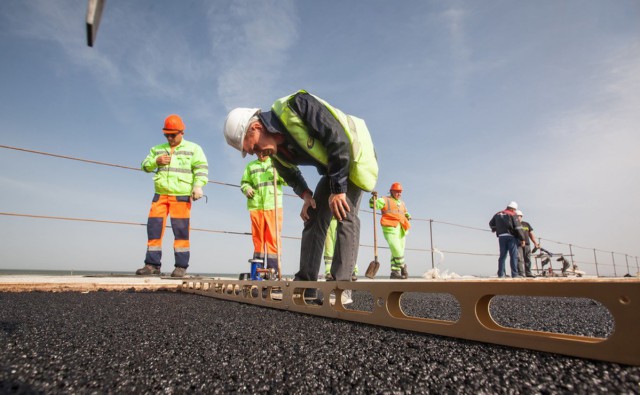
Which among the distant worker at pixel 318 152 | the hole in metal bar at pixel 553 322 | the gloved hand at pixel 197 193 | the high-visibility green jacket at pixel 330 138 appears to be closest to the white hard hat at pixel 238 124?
the distant worker at pixel 318 152

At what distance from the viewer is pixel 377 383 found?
653 mm

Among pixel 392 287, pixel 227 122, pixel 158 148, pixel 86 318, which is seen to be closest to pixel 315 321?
pixel 392 287

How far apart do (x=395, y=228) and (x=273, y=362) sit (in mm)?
5213

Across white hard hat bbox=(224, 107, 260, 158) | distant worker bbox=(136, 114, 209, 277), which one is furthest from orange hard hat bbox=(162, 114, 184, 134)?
white hard hat bbox=(224, 107, 260, 158)

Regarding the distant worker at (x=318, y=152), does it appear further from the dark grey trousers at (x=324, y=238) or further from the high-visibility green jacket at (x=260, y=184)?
the high-visibility green jacket at (x=260, y=184)

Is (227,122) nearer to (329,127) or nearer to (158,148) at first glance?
(329,127)

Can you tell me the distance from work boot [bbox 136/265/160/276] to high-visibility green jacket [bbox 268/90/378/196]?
2.65 metres

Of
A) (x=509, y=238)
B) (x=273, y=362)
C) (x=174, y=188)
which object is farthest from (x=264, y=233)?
(x=509, y=238)

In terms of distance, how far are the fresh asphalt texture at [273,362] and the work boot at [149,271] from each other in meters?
2.48

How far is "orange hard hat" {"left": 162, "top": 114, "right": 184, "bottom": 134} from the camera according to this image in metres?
3.99

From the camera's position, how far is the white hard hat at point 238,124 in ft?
6.22

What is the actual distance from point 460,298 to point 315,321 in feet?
2.18

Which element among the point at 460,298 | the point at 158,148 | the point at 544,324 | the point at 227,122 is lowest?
the point at 544,324

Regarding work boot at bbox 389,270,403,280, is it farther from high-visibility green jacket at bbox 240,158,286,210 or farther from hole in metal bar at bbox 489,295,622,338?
hole in metal bar at bbox 489,295,622,338
